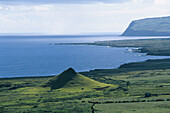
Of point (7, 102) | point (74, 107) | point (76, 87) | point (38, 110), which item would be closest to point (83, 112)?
point (74, 107)

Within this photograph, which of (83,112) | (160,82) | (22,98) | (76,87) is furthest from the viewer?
(160,82)

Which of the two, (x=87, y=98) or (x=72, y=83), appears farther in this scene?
(x=72, y=83)

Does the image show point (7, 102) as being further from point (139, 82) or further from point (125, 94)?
point (139, 82)

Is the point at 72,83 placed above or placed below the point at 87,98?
above

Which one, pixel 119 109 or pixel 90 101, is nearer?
pixel 119 109

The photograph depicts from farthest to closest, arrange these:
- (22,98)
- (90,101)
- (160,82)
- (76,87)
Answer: (160,82)
(76,87)
(22,98)
(90,101)

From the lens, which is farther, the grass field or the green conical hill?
the green conical hill

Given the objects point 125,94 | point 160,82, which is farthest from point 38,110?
point 160,82

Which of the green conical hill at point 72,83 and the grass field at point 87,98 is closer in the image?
the grass field at point 87,98

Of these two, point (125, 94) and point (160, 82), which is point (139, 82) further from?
point (125, 94)
